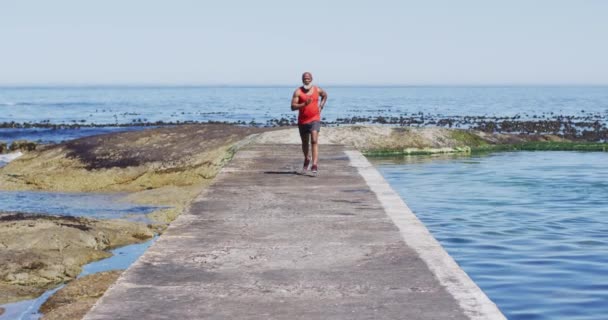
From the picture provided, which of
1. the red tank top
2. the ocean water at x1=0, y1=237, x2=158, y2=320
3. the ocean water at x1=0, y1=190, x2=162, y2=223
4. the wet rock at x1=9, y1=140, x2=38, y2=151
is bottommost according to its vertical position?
the wet rock at x1=9, y1=140, x2=38, y2=151

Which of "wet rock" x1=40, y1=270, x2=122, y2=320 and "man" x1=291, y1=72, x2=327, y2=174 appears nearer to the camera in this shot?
"wet rock" x1=40, y1=270, x2=122, y2=320

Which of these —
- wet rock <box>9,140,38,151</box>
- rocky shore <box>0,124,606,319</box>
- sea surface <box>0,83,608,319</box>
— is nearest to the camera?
sea surface <box>0,83,608,319</box>

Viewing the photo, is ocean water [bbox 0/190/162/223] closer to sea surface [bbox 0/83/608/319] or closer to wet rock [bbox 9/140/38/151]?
sea surface [bbox 0/83/608/319]

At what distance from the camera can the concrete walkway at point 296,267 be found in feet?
18.9

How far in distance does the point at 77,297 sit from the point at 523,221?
767cm

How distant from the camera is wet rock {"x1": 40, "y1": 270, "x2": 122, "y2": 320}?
8.62 meters

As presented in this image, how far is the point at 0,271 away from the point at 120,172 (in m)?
11.9

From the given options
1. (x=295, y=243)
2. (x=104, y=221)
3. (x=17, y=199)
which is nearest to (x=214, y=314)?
(x=295, y=243)

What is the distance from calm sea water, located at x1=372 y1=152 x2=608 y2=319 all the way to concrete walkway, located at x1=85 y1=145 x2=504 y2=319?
1.56 meters

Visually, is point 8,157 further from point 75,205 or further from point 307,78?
point 307,78

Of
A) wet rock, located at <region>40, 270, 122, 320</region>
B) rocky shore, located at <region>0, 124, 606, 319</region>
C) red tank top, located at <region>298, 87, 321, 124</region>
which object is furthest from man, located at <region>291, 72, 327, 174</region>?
wet rock, located at <region>40, 270, 122, 320</region>

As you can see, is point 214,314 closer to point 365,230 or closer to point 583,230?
point 365,230

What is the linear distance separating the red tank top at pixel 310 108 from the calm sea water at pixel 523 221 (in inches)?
97.1

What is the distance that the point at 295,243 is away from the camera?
8016 mm
